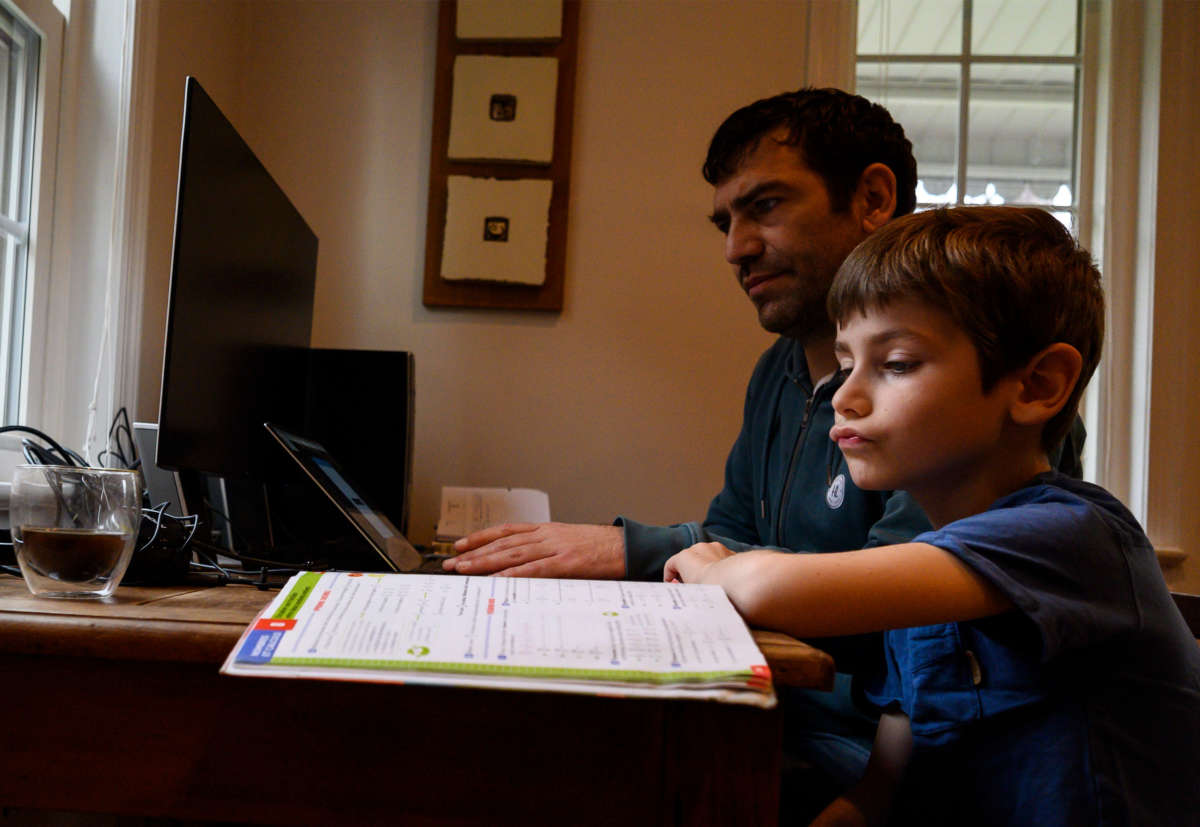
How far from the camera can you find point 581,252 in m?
2.34

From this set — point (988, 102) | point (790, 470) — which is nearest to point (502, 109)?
point (988, 102)

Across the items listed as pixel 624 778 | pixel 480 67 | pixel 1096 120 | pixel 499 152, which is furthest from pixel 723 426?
pixel 624 778

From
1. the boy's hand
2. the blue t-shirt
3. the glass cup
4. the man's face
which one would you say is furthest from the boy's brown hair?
the glass cup

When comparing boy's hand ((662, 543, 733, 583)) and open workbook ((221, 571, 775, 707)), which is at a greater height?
boy's hand ((662, 543, 733, 583))

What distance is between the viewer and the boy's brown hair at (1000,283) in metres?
0.82

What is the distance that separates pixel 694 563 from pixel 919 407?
0.24 m

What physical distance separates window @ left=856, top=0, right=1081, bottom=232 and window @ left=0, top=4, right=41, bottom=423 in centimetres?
196

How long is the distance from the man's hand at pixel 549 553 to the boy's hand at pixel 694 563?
0.32 feet

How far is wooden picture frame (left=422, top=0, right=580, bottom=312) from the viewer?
91.2 inches

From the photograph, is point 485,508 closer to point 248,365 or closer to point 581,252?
point 581,252

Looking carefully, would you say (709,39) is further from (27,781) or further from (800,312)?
(27,781)

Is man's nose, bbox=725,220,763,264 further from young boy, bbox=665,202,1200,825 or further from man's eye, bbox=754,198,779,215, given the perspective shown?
young boy, bbox=665,202,1200,825

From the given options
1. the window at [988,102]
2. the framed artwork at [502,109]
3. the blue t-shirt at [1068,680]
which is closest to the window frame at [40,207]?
the framed artwork at [502,109]

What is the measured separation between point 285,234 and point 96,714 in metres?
1.00
